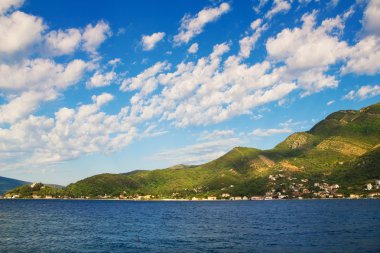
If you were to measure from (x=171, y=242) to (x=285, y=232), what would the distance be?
37727mm

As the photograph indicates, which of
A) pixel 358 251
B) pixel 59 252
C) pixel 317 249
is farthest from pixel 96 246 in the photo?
pixel 358 251

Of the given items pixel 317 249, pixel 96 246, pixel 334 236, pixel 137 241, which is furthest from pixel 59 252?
pixel 334 236

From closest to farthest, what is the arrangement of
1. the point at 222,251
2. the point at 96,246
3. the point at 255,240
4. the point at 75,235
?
the point at 222,251
the point at 96,246
the point at 255,240
the point at 75,235

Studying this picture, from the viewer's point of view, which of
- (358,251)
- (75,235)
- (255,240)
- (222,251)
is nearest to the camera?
(358,251)

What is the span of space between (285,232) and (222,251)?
3939 cm

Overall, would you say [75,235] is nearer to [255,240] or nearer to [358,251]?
[255,240]

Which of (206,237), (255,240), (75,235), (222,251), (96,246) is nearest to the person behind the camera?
(222,251)

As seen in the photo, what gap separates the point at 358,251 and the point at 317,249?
26.6 ft

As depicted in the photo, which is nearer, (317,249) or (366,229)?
(317,249)

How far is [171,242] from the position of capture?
3570 inches

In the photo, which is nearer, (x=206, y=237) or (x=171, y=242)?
(x=171, y=242)

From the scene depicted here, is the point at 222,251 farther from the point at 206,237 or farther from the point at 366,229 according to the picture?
the point at 366,229

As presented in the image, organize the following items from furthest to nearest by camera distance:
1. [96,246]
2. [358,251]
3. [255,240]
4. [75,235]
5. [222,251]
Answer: [75,235] < [255,240] < [96,246] < [222,251] < [358,251]

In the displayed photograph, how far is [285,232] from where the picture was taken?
108125 millimetres
